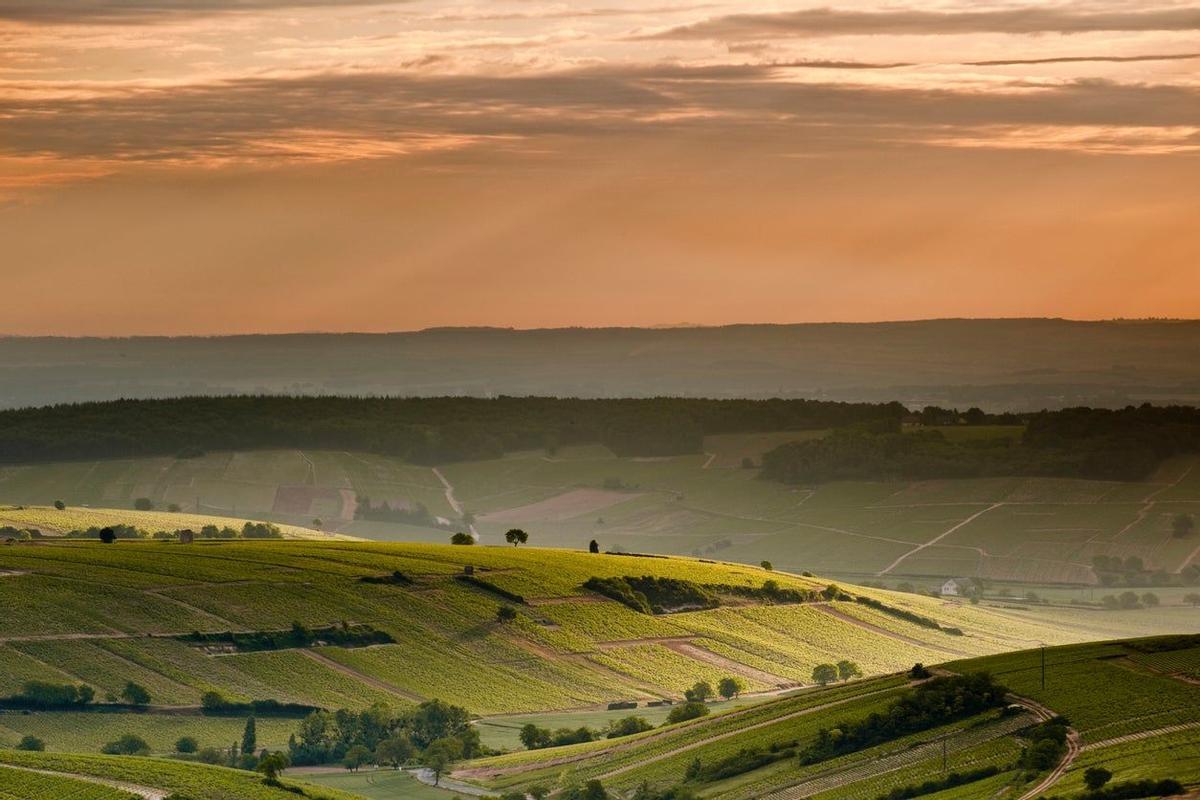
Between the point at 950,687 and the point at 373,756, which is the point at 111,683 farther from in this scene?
the point at 950,687

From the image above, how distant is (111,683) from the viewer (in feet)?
634

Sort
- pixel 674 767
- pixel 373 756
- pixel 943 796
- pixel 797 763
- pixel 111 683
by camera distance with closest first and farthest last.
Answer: pixel 943 796
pixel 797 763
pixel 674 767
pixel 373 756
pixel 111 683

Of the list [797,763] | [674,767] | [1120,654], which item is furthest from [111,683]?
[1120,654]

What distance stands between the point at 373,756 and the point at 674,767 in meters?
32.4

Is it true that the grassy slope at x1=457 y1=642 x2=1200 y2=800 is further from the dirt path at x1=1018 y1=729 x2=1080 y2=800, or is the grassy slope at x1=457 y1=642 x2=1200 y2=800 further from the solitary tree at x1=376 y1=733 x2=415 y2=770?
the solitary tree at x1=376 y1=733 x2=415 y2=770

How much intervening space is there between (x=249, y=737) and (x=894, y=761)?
6354 centimetres

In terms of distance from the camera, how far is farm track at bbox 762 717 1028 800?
136m

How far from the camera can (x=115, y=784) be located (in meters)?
142

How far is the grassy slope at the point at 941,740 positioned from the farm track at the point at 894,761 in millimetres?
137

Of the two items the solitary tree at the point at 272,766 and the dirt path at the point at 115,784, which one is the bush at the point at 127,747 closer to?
the solitary tree at the point at 272,766

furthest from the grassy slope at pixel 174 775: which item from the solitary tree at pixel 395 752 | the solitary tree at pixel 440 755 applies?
the solitary tree at pixel 395 752

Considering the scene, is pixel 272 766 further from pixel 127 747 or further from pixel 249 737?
pixel 249 737

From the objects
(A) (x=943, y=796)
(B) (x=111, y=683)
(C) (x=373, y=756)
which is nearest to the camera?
(A) (x=943, y=796)

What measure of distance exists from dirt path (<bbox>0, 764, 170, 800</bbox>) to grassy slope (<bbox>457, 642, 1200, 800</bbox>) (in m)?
29.9
